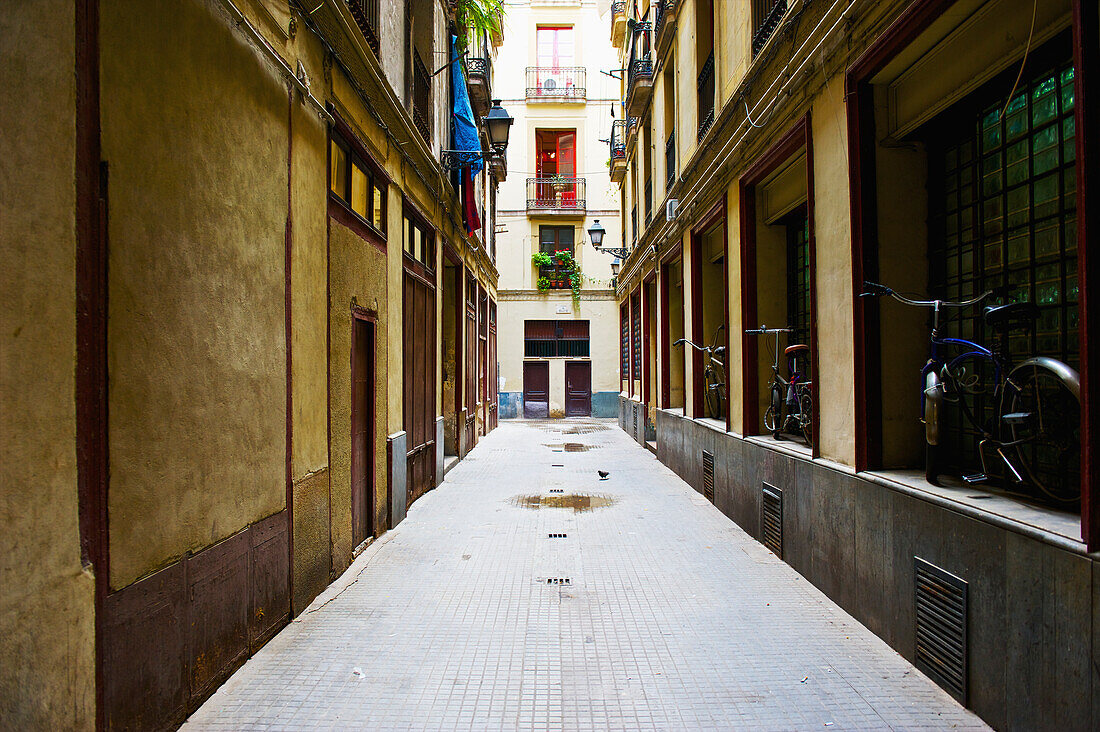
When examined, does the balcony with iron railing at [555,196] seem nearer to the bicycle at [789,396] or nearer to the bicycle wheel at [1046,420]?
the bicycle at [789,396]

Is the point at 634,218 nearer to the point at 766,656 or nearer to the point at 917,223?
the point at 917,223

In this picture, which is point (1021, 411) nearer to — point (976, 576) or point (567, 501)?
point (976, 576)

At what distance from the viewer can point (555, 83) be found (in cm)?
2559

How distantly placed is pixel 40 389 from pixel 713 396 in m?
8.85

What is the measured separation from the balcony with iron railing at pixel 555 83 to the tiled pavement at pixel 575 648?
22372 mm

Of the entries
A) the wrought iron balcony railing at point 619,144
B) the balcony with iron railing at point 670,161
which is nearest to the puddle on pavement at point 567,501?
the balcony with iron railing at point 670,161

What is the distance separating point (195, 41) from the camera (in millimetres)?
3422

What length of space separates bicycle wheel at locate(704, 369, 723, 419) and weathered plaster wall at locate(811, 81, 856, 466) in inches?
159

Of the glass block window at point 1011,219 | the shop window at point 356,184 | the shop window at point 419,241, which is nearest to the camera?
the glass block window at point 1011,219

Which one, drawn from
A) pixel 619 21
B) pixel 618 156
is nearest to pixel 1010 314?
pixel 618 156

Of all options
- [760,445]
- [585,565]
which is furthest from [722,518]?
[585,565]

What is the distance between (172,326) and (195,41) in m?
1.64

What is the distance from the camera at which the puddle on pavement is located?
8539 millimetres

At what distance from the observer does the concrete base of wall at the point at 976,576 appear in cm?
265
